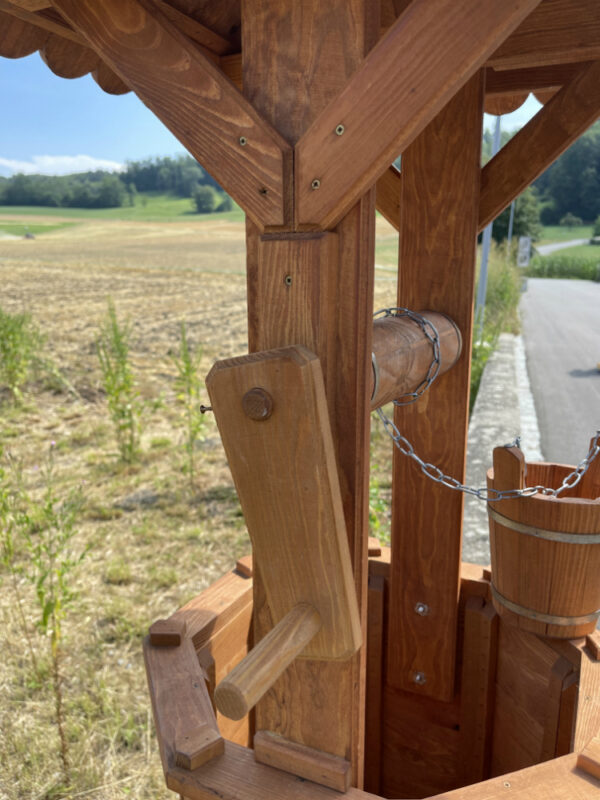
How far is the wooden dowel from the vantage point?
111cm

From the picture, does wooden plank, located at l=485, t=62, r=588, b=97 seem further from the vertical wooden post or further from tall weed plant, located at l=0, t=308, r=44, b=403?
tall weed plant, located at l=0, t=308, r=44, b=403

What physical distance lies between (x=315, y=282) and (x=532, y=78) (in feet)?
4.86

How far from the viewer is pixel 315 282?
2.77ft

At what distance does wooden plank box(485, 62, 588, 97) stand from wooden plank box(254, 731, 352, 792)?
180cm

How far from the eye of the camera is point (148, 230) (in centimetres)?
4822

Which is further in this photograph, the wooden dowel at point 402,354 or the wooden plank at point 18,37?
the wooden plank at point 18,37

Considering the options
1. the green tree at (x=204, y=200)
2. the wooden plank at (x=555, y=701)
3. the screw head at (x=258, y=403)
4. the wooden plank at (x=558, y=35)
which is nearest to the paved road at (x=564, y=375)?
the wooden plank at (x=555, y=701)

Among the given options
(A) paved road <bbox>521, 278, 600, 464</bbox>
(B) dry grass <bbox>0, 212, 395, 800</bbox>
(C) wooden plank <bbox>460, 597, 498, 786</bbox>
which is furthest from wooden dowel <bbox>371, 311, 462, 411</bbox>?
(A) paved road <bbox>521, 278, 600, 464</bbox>

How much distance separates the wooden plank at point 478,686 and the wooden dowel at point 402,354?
2.32 feet

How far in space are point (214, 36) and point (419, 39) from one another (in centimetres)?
64

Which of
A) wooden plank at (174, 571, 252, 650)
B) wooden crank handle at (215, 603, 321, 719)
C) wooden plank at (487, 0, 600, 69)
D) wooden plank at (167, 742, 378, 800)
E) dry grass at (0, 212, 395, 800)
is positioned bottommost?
dry grass at (0, 212, 395, 800)

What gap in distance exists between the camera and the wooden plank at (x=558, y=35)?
1427mm

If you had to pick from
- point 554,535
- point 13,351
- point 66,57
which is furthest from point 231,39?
point 13,351

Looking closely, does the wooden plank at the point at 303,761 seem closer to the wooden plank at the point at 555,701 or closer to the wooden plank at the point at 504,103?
the wooden plank at the point at 555,701
